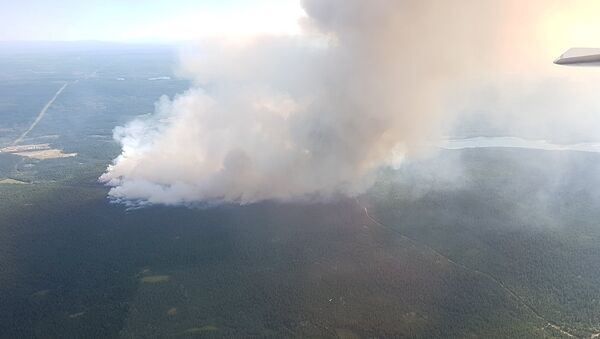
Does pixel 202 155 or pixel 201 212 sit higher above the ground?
pixel 202 155

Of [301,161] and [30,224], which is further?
[301,161]

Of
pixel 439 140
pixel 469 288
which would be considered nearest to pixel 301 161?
pixel 469 288

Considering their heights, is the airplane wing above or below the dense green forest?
above

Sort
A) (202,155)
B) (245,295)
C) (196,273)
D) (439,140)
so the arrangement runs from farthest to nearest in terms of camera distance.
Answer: (439,140) → (202,155) → (196,273) → (245,295)

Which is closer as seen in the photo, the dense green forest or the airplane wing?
the airplane wing

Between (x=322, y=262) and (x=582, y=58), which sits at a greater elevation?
(x=582, y=58)

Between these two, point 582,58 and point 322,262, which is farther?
point 322,262

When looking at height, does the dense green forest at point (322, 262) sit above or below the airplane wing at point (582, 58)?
below

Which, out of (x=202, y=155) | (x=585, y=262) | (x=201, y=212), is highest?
(x=202, y=155)

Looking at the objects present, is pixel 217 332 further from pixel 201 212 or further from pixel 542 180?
pixel 542 180

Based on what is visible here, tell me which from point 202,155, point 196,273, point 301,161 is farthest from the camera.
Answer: point 202,155

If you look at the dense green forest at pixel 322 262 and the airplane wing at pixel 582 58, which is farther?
the dense green forest at pixel 322 262
